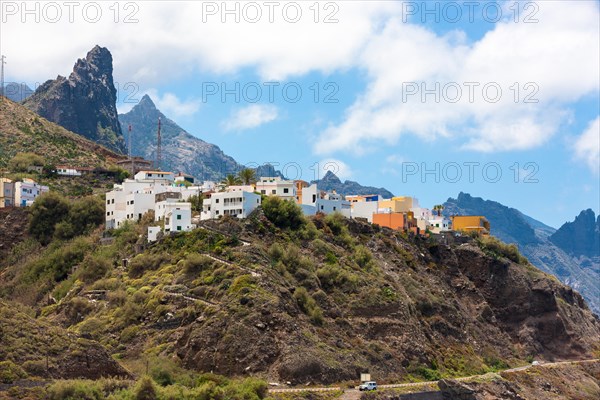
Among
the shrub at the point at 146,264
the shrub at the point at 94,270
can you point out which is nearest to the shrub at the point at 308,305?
the shrub at the point at 146,264

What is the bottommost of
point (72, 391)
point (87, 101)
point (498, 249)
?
point (72, 391)

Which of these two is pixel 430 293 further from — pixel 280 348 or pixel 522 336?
pixel 280 348

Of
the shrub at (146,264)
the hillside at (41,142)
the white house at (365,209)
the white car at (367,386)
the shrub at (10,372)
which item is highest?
the hillside at (41,142)

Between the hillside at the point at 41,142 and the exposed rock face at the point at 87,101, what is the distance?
2266 cm

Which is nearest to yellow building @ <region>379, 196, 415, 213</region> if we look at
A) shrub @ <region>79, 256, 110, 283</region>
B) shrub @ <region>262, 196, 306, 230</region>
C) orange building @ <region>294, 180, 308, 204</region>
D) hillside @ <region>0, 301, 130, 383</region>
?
orange building @ <region>294, 180, 308, 204</region>

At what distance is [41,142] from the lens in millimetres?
131375

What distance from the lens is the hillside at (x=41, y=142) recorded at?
127m

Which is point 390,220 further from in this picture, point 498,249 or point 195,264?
point 195,264

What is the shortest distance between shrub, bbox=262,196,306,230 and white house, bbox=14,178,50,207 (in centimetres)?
2634

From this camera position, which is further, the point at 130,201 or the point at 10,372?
the point at 130,201

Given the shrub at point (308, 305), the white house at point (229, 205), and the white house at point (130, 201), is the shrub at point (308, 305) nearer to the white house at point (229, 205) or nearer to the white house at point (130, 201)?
the white house at point (229, 205)

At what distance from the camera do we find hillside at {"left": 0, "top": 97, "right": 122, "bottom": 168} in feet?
417

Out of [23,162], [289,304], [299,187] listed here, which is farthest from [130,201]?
[289,304]

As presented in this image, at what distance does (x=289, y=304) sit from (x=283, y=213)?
53.7 feet
